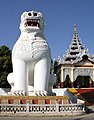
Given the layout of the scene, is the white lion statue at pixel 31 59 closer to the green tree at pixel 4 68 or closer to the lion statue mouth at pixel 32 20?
the lion statue mouth at pixel 32 20

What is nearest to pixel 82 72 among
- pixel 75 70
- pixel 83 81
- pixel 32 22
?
pixel 75 70

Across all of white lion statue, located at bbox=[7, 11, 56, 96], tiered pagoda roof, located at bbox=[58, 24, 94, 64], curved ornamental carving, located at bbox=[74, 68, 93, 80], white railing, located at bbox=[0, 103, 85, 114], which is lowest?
white railing, located at bbox=[0, 103, 85, 114]

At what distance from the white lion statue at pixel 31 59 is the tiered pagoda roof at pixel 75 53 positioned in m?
22.3

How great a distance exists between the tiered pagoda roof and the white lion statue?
22303 mm

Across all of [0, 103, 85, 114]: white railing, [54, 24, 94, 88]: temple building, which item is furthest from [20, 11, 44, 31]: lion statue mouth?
[54, 24, 94, 88]: temple building

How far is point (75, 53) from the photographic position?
39.6m

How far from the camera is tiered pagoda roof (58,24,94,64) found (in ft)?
115

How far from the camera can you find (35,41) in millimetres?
12172

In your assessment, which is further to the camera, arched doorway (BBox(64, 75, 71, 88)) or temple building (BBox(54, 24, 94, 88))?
arched doorway (BBox(64, 75, 71, 88))

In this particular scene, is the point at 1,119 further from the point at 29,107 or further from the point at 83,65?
the point at 83,65

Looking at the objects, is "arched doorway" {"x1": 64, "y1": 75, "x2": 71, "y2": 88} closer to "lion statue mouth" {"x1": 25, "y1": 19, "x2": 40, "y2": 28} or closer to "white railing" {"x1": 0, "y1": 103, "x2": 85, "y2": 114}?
"lion statue mouth" {"x1": 25, "y1": 19, "x2": 40, "y2": 28}

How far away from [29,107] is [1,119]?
1504mm

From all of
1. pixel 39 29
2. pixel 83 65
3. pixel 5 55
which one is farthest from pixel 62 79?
pixel 39 29

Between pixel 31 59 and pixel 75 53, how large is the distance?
92.1ft
